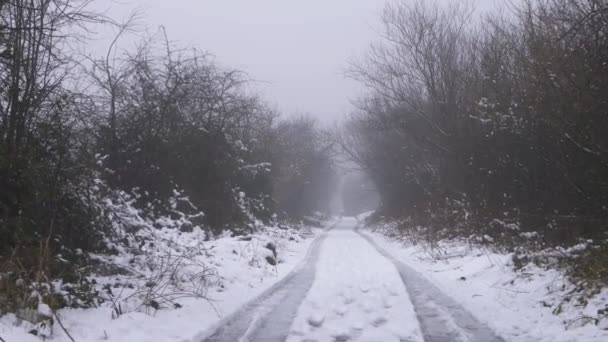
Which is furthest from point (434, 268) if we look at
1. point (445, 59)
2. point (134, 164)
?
point (445, 59)

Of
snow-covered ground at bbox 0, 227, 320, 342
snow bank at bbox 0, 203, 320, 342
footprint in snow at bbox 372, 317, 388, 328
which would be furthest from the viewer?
footprint in snow at bbox 372, 317, 388, 328

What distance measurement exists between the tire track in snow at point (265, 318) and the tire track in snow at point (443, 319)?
1.67 metres

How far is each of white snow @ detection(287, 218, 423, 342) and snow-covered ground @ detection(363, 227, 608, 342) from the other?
2.97ft

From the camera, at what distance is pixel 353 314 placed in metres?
6.70

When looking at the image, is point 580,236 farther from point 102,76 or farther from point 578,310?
point 102,76

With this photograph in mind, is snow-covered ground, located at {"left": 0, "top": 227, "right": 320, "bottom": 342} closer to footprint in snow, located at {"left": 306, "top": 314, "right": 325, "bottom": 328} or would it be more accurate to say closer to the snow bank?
the snow bank

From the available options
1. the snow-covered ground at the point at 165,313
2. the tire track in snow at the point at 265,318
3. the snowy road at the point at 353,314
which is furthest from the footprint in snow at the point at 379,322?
the snow-covered ground at the point at 165,313

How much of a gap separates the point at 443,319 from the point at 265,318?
227cm

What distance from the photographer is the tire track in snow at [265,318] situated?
5.55m

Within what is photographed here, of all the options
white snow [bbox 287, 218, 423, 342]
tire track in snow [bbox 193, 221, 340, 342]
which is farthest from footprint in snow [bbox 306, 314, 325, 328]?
tire track in snow [bbox 193, 221, 340, 342]

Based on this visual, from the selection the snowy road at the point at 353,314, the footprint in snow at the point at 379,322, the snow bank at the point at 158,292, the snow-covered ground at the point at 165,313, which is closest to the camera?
the snow-covered ground at the point at 165,313

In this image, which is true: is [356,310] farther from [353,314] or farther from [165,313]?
[165,313]

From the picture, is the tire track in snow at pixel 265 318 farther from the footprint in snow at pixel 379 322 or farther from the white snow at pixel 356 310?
the footprint in snow at pixel 379 322

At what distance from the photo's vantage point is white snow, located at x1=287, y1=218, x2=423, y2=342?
5.60m
